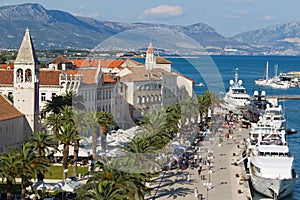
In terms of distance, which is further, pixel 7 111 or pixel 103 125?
pixel 7 111

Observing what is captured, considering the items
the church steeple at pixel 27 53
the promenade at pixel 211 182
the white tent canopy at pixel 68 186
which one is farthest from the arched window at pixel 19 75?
the white tent canopy at pixel 68 186

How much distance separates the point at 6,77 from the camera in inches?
2243

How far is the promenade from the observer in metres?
37.1

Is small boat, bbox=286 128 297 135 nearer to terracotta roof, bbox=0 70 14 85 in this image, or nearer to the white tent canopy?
terracotta roof, bbox=0 70 14 85

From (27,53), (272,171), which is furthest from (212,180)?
(27,53)

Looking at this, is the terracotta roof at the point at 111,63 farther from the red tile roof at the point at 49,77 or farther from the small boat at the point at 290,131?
the small boat at the point at 290,131

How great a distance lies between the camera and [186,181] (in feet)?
136

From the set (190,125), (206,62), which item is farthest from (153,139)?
(206,62)

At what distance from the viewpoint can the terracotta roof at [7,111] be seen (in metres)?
44.9

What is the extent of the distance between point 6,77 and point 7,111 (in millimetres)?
11576

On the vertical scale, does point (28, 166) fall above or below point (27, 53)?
below

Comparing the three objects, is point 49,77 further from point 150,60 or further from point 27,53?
point 150,60

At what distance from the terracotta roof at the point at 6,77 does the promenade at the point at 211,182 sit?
1763cm

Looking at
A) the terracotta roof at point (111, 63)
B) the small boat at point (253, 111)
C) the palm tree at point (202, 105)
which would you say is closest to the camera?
the palm tree at point (202, 105)
